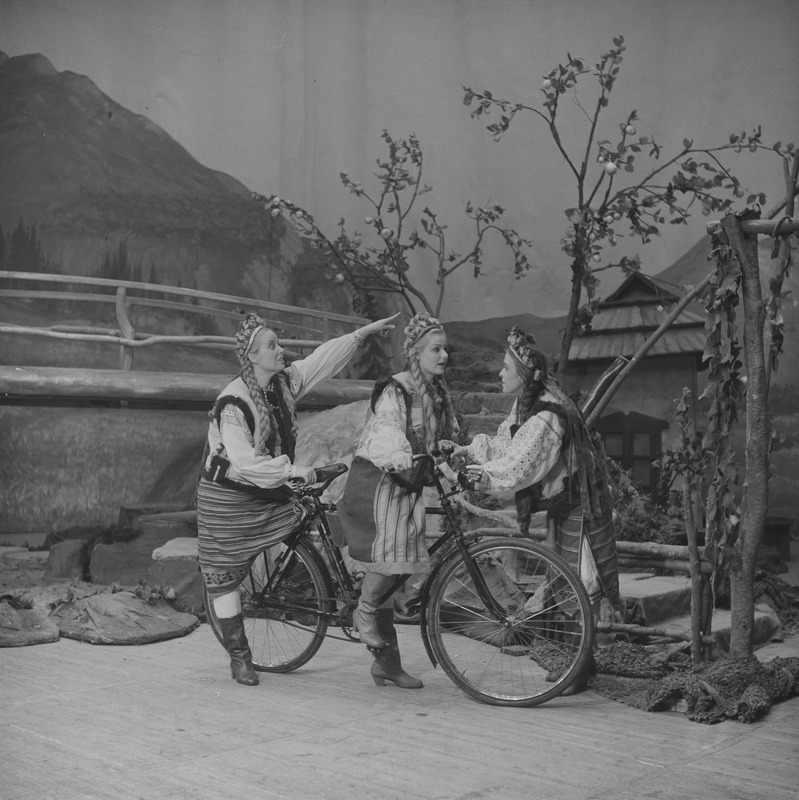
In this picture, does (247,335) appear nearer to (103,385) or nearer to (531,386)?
(531,386)

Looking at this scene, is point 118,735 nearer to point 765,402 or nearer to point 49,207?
point 765,402

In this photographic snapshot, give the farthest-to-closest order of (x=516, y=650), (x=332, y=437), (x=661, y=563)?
(x=332, y=437) → (x=661, y=563) → (x=516, y=650)


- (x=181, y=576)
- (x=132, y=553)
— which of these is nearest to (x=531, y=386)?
(x=181, y=576)

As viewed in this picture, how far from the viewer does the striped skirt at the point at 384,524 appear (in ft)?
14.1

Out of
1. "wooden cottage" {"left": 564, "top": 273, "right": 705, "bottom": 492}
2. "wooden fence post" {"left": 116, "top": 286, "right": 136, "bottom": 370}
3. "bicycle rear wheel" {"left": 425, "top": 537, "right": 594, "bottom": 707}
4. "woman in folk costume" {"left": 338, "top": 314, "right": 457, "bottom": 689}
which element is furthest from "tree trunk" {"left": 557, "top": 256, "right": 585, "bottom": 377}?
"woman in folk costume" {"left": 338, "top": 314, "right": 457, "bottom": 689}

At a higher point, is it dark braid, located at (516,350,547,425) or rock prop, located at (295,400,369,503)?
dark braid, located at (516,350,547,425)

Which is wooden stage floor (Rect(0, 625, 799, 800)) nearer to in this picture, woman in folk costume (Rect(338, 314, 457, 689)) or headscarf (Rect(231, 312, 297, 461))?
woman in folk costume (Rect(338, 314, 457, 689))

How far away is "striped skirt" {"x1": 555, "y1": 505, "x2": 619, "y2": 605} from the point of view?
4336 mm

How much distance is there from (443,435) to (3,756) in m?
2.09

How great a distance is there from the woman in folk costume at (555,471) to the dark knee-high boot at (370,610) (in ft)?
1.90

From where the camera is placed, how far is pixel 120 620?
5.58 meters

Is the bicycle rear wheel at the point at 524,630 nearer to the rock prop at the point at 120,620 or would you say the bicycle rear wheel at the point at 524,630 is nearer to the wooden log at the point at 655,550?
the wooden log at the point at 655,550

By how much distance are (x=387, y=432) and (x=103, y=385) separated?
4.55 meters

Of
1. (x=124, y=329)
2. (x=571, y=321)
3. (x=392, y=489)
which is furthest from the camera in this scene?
(x=124, y=329)
